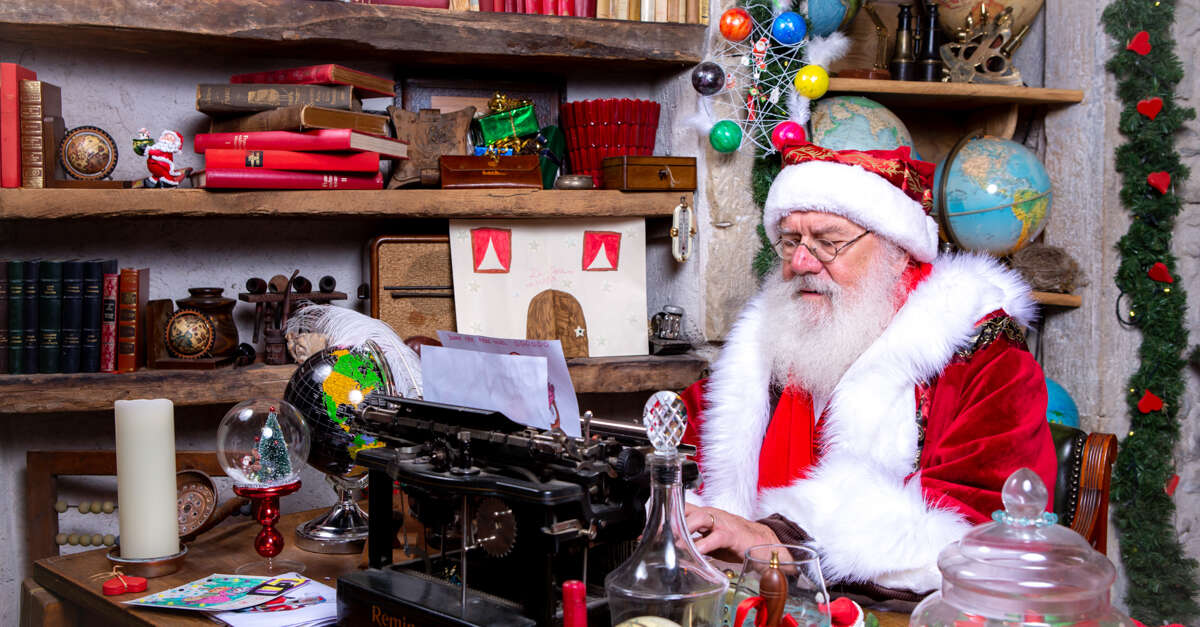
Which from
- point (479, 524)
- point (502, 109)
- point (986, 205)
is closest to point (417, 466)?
point (479, 524)

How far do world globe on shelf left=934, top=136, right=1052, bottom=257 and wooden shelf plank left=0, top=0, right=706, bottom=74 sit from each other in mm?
→ 988

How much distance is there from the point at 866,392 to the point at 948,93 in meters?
1.70

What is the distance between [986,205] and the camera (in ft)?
11.0

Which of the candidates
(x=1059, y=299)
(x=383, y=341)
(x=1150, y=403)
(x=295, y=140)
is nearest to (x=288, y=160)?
(x=295, y=140)

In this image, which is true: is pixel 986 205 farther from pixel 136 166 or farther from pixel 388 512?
pixel 136 166

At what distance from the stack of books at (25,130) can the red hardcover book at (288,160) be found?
1.45ft

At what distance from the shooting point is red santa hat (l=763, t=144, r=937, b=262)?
2.35 metres

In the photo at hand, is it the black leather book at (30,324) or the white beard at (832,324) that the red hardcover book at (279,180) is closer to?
the black leather book at (30,324)

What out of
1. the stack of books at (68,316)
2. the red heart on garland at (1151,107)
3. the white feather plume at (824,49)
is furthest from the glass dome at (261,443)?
the red heart on garland at (1151,107)

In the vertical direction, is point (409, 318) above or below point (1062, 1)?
below

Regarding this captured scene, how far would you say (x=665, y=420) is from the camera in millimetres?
1185

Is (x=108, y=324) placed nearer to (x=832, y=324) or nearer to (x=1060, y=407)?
(x=832, y=324)

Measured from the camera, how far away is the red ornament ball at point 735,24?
127 inches

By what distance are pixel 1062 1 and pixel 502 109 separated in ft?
6.81
